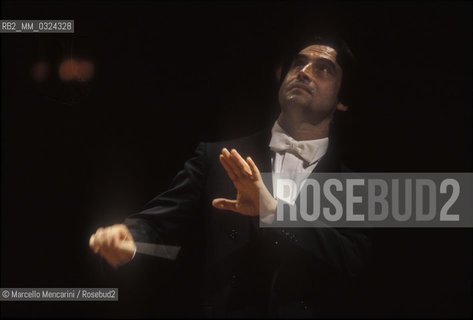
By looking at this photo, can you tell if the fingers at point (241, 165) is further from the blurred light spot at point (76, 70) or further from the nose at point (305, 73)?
the blurred light spot at point (76, 70)

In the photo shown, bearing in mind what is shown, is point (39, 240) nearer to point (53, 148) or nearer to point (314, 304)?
point (53, 148)

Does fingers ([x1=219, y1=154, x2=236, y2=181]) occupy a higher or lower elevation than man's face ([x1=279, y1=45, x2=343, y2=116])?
lower

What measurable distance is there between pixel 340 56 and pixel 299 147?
Answer: 42 centimetres

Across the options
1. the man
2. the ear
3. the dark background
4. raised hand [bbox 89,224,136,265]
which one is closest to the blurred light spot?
the dark background

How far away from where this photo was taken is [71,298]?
A: 2354 mm

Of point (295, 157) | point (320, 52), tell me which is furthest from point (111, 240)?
point (320, 52)

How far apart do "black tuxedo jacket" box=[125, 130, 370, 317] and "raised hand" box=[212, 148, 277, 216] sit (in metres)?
0.11

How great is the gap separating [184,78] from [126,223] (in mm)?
667

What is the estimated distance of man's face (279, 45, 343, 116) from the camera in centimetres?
235

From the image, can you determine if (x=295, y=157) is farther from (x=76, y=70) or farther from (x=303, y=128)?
(x=76, y=70)

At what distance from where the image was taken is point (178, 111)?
2.45 metres

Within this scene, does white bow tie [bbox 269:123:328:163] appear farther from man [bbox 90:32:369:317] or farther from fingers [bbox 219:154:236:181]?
fingers [bbox 219:154:236:181]

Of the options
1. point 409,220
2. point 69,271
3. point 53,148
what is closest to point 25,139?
point 53,148

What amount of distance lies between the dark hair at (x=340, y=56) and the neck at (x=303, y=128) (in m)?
0.15
